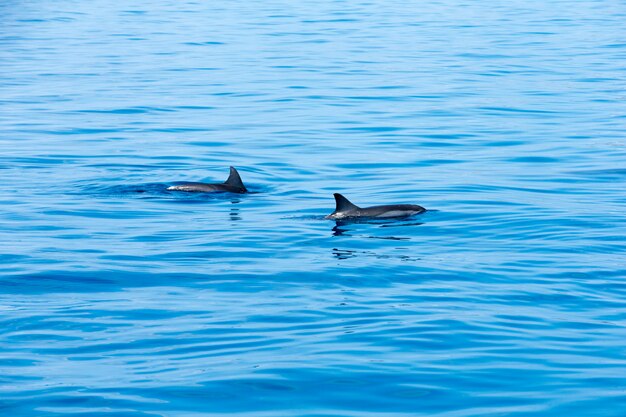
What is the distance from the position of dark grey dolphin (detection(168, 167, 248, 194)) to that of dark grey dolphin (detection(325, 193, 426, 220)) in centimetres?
256

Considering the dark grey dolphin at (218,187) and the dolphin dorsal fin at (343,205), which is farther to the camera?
the dark grey dolphin at (218,187)

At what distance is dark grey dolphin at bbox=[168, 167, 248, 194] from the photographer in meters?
20.0

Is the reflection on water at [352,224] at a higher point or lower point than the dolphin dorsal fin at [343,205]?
lower

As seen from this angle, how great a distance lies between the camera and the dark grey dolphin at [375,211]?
17516mm

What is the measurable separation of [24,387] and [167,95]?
22723 millimetres

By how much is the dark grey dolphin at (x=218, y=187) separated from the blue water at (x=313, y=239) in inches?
8.3

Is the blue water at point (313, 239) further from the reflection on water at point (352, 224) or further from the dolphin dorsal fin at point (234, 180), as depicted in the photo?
the dolphin dorsal fin at point (234, 180)

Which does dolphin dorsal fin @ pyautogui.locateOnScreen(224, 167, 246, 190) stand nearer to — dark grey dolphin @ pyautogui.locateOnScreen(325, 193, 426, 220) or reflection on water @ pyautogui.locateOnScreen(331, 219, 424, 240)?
dark grey dolphin @ pyautogui.locateOnScreen(325, 193, 426, 220)

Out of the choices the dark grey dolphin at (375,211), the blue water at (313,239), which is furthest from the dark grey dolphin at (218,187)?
the dark grey dolphin at (375,211)

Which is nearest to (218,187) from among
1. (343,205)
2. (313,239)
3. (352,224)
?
(343,205)

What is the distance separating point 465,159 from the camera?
912 inches

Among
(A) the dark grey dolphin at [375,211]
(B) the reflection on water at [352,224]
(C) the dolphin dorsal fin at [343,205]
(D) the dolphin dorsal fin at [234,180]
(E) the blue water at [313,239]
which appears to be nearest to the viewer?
(E) the blue water at [313,239]

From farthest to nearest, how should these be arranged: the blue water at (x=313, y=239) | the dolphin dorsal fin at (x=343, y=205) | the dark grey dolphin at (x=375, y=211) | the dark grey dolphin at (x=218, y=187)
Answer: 1. the dark grey dolphin at (x=218, y=187)
2. the dark grey dolphin at (x=375, y=211)
3. the dolphin dorsal fin at (x=343, y=205)
4. the blue water at (x=313, y=239)

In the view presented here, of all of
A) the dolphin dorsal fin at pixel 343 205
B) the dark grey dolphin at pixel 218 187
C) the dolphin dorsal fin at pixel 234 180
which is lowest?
the dark grey dolphin at pixel 218 187
